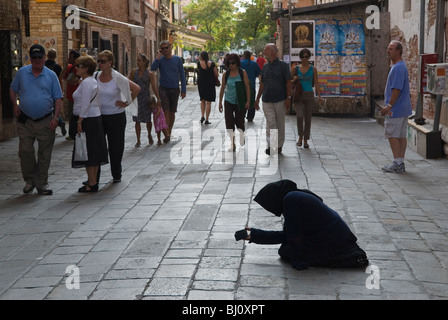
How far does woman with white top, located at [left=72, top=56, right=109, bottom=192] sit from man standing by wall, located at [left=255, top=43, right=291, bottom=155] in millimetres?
3593

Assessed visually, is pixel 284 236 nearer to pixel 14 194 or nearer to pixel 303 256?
pixel 303 256

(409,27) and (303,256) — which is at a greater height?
(409,27)

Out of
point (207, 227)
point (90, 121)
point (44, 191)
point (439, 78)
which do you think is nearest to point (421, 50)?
point (439, 78)

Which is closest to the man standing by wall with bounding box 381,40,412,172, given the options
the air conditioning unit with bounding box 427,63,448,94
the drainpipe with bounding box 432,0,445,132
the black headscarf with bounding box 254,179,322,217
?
the air conditioning unit with bounding box 427,63,448,94

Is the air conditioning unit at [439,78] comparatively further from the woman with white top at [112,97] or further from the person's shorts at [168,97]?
the person's shorts at [168,97]

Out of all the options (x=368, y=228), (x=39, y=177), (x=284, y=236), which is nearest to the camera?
(x=284, y=236)

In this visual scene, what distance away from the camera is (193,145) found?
45.8 ft

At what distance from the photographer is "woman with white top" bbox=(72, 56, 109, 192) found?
373 inches

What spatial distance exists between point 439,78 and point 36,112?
6110mm

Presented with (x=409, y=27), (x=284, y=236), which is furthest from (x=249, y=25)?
(x=284, y=236)

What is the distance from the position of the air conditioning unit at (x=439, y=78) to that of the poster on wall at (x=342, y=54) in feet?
24.3

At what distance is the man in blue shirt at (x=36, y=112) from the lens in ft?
30.6

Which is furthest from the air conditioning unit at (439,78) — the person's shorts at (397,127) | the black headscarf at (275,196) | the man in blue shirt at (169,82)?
the black headscarf at (275,196)
